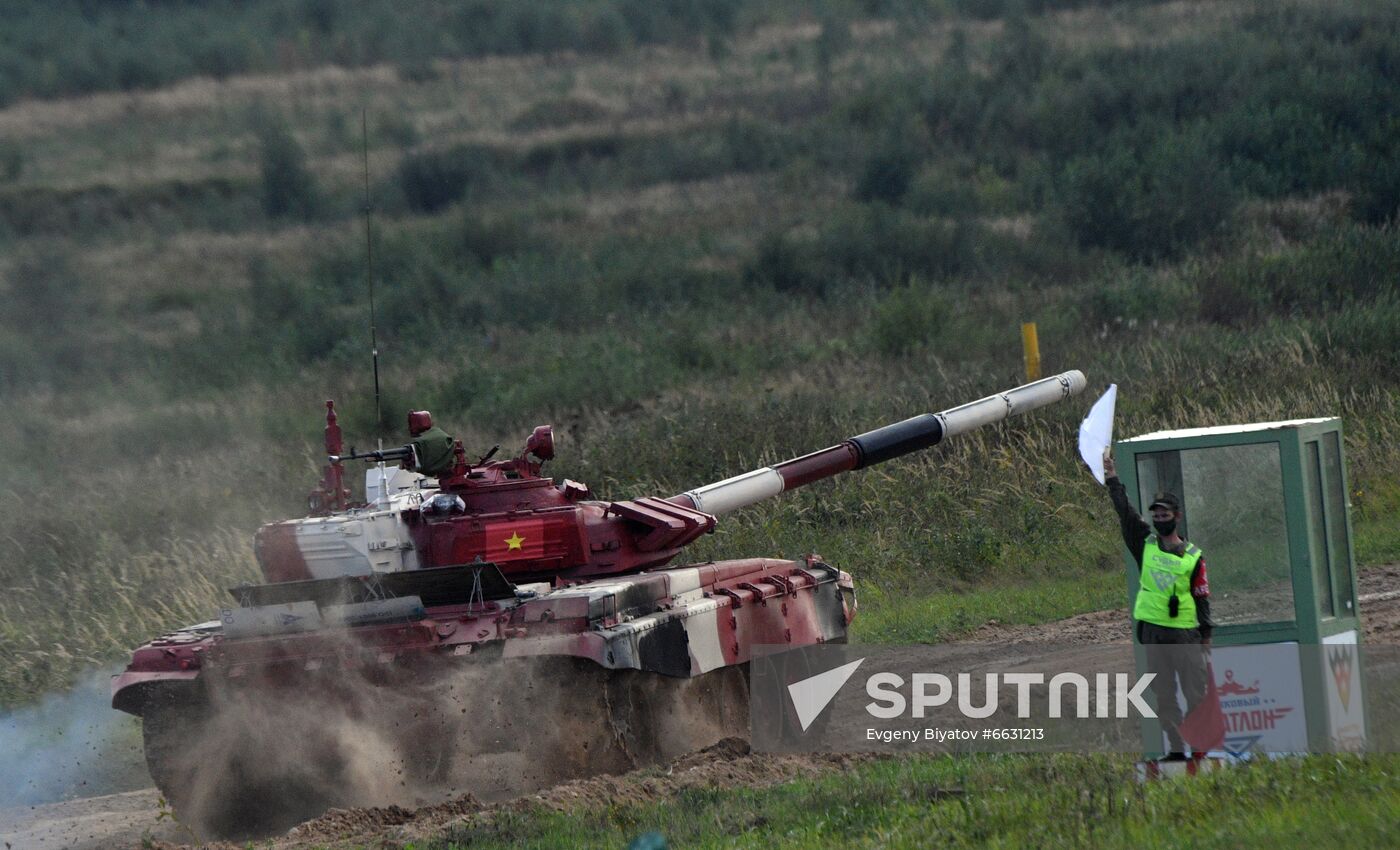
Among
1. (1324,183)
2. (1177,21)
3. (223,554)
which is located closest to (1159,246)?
(1324,183)

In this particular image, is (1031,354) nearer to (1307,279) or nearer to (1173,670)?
(1307,279)

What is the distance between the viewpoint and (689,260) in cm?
3916

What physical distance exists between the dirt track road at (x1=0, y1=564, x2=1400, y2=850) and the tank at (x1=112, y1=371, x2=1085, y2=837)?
364mm

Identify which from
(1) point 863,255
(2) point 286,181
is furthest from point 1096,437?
(2) point 286,181

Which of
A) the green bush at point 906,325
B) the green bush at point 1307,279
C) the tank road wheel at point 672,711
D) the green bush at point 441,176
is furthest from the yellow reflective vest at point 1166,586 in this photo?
the green bush at point 441,176

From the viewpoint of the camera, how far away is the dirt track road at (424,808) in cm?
1005

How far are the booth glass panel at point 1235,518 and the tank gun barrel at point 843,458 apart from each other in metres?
4.48

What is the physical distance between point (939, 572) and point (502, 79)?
40.2 meters

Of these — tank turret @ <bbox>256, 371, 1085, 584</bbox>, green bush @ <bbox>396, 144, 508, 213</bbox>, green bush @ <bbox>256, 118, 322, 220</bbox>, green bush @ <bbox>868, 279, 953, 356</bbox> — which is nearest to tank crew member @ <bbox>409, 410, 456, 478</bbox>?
tank turret @ <bbox>256, 371, 1085, 584</bbox>

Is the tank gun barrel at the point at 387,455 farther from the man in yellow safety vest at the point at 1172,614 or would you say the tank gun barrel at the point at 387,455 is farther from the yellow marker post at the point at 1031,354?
the yellow marker post at the point at 1031,354

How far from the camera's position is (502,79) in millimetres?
55250

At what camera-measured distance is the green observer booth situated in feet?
29.5

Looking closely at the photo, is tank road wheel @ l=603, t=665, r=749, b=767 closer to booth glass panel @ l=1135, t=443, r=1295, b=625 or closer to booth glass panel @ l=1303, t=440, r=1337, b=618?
booth glass panel @ l=1135, t=443, r=1295, b=625

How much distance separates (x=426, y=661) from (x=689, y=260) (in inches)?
1137
